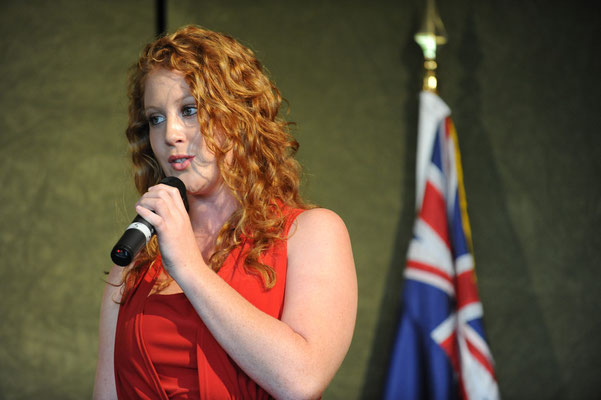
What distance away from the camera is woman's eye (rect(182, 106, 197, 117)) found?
149cm

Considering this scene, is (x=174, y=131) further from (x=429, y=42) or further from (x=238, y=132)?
(x=429, y=42)

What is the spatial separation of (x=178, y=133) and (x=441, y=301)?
149cm

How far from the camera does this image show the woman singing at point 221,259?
1.20m

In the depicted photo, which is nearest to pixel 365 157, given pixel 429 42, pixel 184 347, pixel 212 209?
pixel 429 42

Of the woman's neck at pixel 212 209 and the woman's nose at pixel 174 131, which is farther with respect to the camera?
the woman's neck at pixel 212 209

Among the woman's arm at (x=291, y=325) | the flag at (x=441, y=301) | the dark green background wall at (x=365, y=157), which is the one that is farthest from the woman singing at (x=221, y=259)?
the dark green background wall at (x=365, y=157)

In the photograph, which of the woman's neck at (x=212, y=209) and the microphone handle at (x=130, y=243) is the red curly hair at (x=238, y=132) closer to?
the woman's neck at (x=212, y=209)

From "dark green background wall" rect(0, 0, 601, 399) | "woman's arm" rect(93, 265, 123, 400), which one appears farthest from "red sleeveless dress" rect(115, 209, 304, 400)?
"dark green background wall" rect(0, 0, 601, 399)

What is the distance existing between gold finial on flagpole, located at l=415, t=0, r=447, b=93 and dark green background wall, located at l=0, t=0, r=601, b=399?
0.43 ft

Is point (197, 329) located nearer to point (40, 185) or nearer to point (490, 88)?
point (40, 185)

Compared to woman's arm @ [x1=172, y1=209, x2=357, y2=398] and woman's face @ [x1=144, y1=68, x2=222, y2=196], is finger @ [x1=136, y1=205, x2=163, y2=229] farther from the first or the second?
woman's face @ [x1=144, y1=68, x2=222, y2=196]

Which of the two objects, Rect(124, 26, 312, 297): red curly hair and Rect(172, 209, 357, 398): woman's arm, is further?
Rect(124, 26, 312, 297): red curly hair

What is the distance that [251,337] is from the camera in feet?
3.90

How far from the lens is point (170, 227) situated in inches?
46.8
